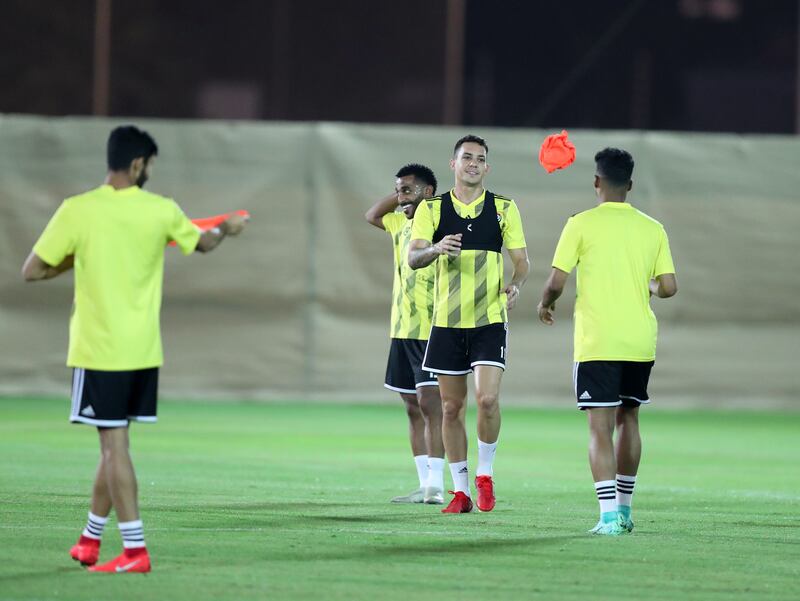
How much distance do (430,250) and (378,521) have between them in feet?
5.16

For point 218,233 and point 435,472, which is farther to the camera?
point 435,472

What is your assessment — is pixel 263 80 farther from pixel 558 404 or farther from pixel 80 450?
pixel 80 450

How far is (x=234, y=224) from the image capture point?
24.3 feet

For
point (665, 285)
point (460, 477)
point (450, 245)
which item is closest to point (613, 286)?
point (665, 285)

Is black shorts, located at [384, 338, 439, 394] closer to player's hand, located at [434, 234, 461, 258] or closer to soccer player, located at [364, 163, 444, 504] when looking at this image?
soccer player, located at [364, 163, 444, 504]

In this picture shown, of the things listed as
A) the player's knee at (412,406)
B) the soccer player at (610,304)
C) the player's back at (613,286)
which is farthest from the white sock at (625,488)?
the player's knee at (412,406)

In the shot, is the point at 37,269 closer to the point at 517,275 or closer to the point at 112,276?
the point at 112,276

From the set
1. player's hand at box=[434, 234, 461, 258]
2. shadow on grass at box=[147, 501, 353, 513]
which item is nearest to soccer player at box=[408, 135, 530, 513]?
player's hand at box=[434, 234, 461, 258]

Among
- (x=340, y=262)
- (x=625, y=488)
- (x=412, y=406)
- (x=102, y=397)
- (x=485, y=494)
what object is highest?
(x=340, y=262)

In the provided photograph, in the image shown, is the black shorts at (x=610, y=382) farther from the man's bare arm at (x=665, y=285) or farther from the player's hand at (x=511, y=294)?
the player's hand at (x=511, y=294)

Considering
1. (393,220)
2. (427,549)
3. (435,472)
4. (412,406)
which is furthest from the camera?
(393,220)

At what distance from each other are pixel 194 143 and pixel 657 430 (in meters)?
6.05

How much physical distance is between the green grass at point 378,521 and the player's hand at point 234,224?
1519 millimetres

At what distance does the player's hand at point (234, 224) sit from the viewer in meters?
7.37
